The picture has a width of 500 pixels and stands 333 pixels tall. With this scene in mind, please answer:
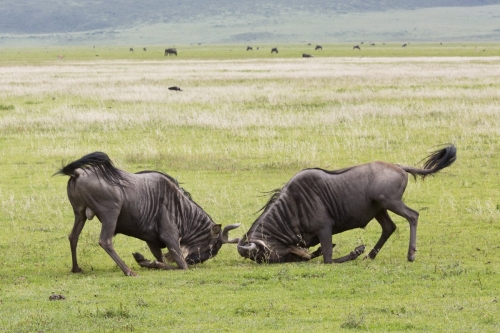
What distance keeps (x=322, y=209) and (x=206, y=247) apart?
5.18 feet

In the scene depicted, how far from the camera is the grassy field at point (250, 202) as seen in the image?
7.91 m

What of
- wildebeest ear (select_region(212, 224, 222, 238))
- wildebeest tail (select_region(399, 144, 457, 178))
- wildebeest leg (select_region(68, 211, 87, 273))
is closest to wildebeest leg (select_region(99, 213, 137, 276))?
wildebeest leg (select_region(68, 211, 87, 273))

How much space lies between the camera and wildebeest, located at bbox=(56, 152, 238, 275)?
973cm

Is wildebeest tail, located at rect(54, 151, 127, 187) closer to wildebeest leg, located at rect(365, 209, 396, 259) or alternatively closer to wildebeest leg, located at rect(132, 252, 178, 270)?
wildebeest leg, located at rect(132, 252, 178, 270)

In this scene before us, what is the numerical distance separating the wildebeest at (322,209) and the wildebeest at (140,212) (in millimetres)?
514

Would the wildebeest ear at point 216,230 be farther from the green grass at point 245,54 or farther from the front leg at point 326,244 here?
the green grass at point 245,54

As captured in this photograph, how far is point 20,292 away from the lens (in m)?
8.92

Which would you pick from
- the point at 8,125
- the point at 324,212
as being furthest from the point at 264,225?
the point at 8,125

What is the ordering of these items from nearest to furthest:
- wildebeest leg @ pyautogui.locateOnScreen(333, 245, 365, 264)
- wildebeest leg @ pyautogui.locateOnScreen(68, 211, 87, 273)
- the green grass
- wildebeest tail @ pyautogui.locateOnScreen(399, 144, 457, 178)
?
wildebeest leg @ pyautogui.locateOnScreen(68, 211, 87, 273), wildebeest leg @ pyautogui.locateOnScreen(333, 245, 365, 264), wildebeest tail @ pyautogui.locateOnScreen(399, 144, 457, 178), the green grass

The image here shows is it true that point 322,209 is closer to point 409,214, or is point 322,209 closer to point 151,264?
point 409,214

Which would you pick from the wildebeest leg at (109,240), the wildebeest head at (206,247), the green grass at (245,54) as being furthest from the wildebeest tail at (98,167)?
the green grass at (245,54)

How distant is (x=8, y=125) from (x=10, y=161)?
593 cm

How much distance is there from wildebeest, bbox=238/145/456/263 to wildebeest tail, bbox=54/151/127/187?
1.78 m

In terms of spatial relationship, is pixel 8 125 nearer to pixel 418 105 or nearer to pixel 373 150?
pixel 373 150
